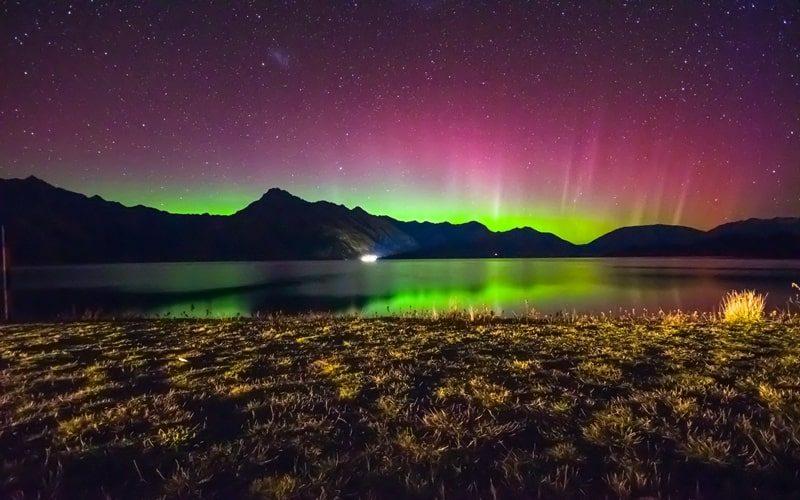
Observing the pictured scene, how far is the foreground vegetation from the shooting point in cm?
428

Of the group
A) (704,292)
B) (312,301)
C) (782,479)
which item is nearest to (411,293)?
(312,301)

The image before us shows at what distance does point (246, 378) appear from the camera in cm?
773

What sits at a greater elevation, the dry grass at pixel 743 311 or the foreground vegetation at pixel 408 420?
the dry grass at pixel 743 311

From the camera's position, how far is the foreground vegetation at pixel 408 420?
4.28 metres

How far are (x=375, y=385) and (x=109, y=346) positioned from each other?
25.1ft

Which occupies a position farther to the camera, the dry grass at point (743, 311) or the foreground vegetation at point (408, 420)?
the dry grass at point (743, 311)

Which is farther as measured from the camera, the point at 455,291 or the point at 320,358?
the point at 455,291

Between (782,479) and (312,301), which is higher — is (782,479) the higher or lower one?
the higher one

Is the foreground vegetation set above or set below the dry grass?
below

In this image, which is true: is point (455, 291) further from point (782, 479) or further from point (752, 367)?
point (782, 479)

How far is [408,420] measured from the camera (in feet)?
18.5

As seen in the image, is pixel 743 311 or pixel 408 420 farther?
pixel 743 311

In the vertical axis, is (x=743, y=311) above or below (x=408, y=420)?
above

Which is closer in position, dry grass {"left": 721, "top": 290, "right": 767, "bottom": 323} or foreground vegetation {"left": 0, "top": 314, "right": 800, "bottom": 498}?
foreground vegetation {"left": 0, "top": 314, "right": 800, "bottom": 498}
